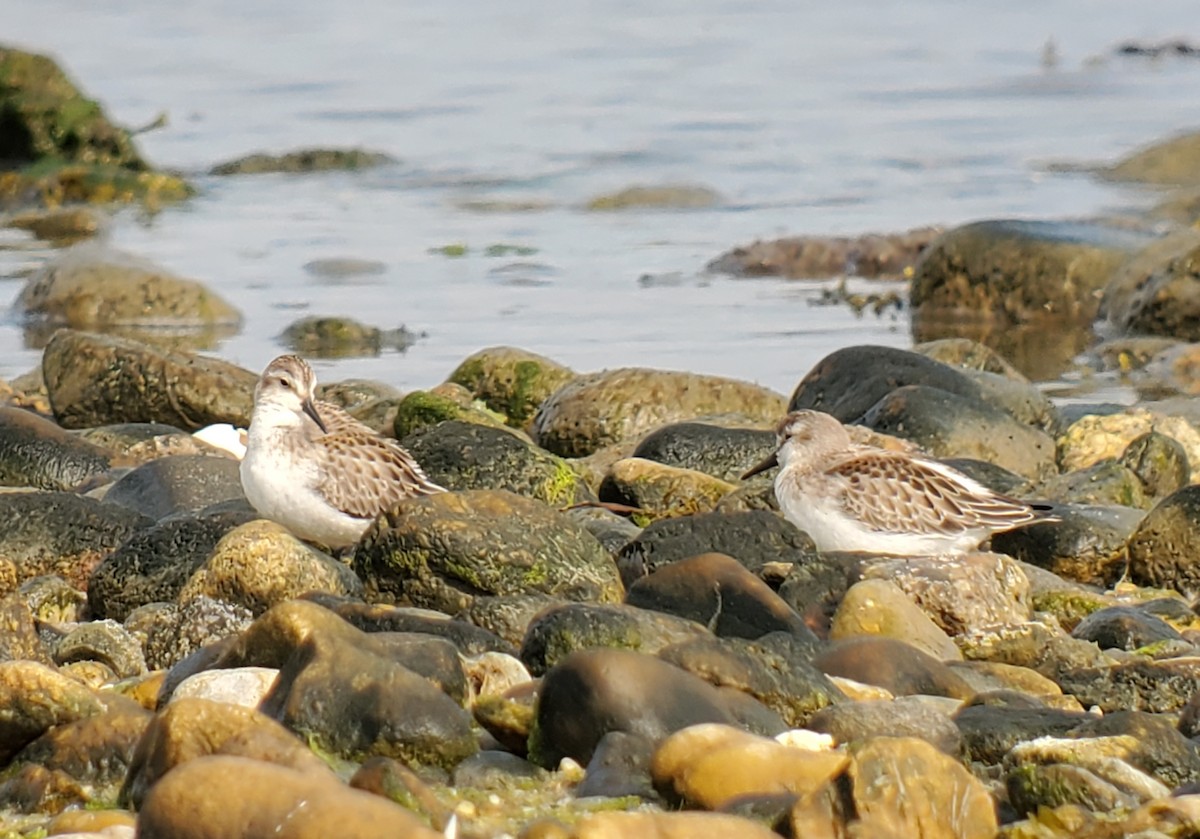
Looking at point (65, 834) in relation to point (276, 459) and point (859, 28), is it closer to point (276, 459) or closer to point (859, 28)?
point (276, 459)

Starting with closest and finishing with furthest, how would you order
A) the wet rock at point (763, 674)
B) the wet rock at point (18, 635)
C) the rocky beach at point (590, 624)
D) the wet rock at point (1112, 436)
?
the rocky beach at point (590, 624), the wet rock at point (763, 674), the wet rock at point (18, 635), the wet rock at point (1112, 436)

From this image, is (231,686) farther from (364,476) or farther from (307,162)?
(307,162)

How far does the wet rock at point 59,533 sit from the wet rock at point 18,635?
129 centimetres

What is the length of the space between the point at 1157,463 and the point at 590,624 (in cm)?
416

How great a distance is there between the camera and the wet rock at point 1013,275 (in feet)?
48.6

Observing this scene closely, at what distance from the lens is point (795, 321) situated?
14242mm

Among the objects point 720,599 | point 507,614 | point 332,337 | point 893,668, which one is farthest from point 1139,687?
point 332,337

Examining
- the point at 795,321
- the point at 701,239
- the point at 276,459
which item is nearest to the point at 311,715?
the point at 276,459

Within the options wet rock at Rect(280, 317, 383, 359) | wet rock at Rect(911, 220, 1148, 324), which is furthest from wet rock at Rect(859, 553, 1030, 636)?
wet rock at Rect(911, 220, 1148, 324)

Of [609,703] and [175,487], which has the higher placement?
[609,703]

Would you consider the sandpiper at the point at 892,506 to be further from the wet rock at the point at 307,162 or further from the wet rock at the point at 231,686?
the wet rock at the point at 307,162

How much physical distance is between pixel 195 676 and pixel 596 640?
1085mm

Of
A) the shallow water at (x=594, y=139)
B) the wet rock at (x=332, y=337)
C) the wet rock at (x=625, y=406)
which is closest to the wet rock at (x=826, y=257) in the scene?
the shallow water at (x=594, y=139)

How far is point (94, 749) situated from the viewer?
4.85 meters
